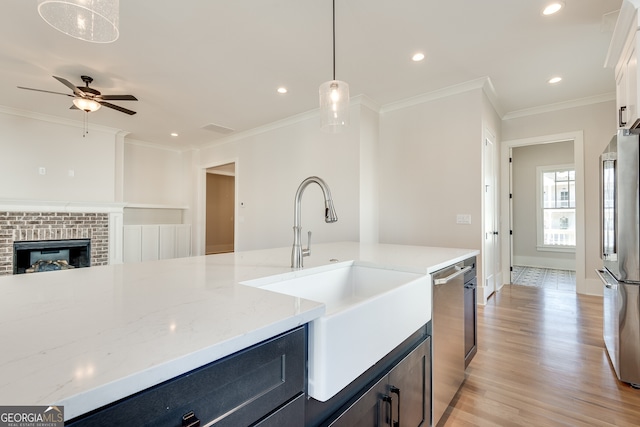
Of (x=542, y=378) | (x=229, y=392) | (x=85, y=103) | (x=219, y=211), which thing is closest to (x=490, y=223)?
(x=542, y=378)

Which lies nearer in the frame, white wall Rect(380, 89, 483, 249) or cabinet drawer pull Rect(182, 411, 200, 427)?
cabinet drawer pull Rect(182, 411, 200, 427)

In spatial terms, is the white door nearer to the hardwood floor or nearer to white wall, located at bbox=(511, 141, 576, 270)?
the hardwood floor

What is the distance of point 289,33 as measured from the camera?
8.81ft

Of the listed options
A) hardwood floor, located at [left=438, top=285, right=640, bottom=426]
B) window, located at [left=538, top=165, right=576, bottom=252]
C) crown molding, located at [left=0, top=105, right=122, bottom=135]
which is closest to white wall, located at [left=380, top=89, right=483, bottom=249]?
hardwood floor, located at [left=438, top=285, right=640, bottom=426]

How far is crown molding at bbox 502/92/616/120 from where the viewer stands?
13.1ft

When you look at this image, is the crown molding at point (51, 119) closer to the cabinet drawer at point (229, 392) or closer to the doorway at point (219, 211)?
the doorway at point (219, 211)

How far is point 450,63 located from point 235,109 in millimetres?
2997

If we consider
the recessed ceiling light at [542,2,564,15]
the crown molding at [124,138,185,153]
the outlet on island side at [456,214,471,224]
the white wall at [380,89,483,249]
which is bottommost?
the outlet on island side at [456,214,471,224]

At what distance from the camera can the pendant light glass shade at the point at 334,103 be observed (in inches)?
84.6

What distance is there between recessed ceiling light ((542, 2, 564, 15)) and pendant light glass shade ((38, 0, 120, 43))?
2.91m

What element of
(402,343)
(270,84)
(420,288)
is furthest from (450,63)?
(402,343)

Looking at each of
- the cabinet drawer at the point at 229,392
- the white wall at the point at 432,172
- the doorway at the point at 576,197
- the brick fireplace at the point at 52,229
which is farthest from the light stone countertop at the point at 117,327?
the doorway at the point at 576,197

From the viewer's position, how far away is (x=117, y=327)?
0.65 metres

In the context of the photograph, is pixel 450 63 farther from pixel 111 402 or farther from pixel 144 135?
pixel 144 135
